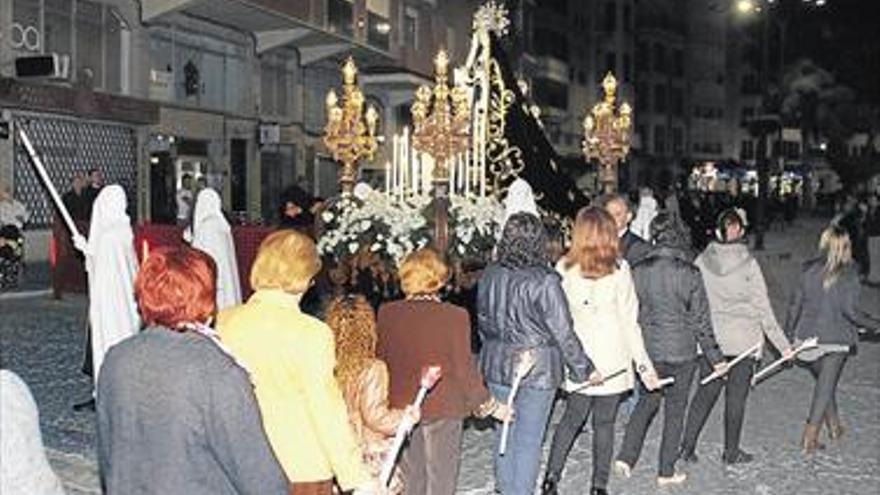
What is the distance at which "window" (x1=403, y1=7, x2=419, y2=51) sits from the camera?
45.5 meters

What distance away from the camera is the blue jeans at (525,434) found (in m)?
7.00

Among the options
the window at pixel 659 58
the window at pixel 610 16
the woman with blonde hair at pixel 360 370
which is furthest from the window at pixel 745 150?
the woman with blonde hair at pixel 360 370

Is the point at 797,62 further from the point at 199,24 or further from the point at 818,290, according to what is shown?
the point at 818,290

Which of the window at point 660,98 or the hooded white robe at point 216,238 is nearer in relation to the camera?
the hooded white robe at point 216,238

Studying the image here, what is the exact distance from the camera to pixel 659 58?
3765 inches

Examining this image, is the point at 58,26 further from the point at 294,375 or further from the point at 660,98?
the point at 660,98

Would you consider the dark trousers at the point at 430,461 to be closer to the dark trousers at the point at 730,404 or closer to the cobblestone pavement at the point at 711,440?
the cobblestone pavement at the point at 711,440

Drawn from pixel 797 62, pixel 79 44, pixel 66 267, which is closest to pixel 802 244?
pixel 797 62

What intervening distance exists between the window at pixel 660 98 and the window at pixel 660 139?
146 centimetres

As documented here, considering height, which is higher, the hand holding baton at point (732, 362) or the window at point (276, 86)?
the window at point (276, 86)

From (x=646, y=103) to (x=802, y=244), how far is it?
5538 cm

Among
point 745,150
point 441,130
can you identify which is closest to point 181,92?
point 441,130

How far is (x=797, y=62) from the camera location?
190 ft

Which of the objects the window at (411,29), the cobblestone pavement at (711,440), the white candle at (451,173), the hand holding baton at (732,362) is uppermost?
the window at (411,29)
